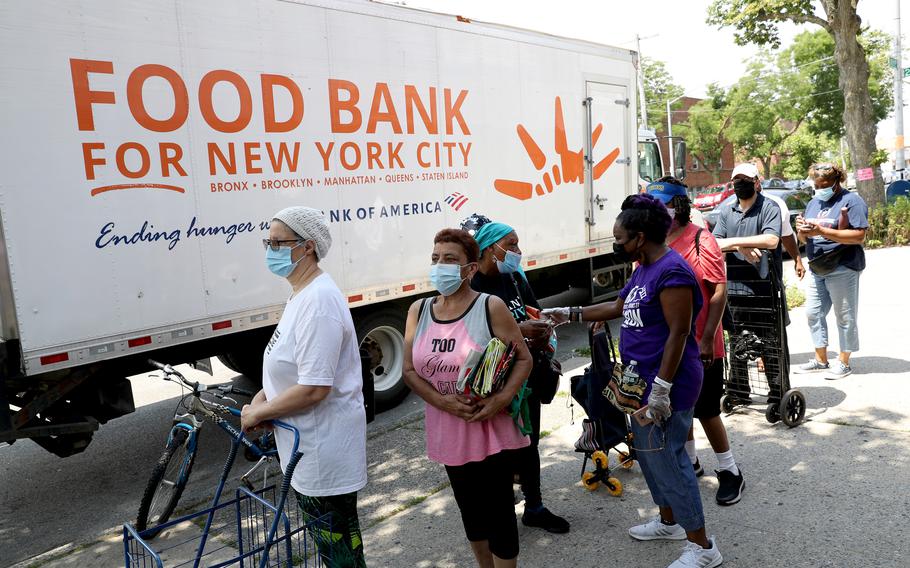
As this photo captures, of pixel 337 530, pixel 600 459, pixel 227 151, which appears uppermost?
pixel 227 151

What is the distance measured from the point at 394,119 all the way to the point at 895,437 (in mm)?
4598

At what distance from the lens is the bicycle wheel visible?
4484 millimetres

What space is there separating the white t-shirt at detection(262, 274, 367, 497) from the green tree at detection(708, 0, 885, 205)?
1749 centimetres

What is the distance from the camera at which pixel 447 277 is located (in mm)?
3113

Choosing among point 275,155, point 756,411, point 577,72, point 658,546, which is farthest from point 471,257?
point 577,72

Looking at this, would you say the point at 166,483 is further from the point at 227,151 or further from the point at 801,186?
the point at 801,186

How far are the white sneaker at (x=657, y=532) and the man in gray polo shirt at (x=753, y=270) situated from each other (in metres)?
1.92

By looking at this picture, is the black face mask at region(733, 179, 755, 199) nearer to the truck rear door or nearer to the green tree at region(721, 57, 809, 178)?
the truck rear door

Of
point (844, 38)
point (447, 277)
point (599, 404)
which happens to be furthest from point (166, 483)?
point (844, 38)

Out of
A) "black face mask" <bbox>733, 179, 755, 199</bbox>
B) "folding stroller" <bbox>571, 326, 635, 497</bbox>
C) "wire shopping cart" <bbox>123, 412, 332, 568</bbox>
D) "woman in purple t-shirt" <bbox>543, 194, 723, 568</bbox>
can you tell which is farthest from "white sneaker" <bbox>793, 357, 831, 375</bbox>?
"wire shopping cart" <bbox>123, 412, 332, 568</bbox>

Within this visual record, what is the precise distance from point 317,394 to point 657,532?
2118 millimetres

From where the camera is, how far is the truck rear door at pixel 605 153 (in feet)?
29.2

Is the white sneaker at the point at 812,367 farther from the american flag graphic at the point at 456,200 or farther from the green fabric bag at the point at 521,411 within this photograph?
the green fabric bag at the point at 521,411

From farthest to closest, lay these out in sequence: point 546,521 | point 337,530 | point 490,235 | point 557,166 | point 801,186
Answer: point 801,186
point 557,166
point 546,521
point 490,235
point 337,530
